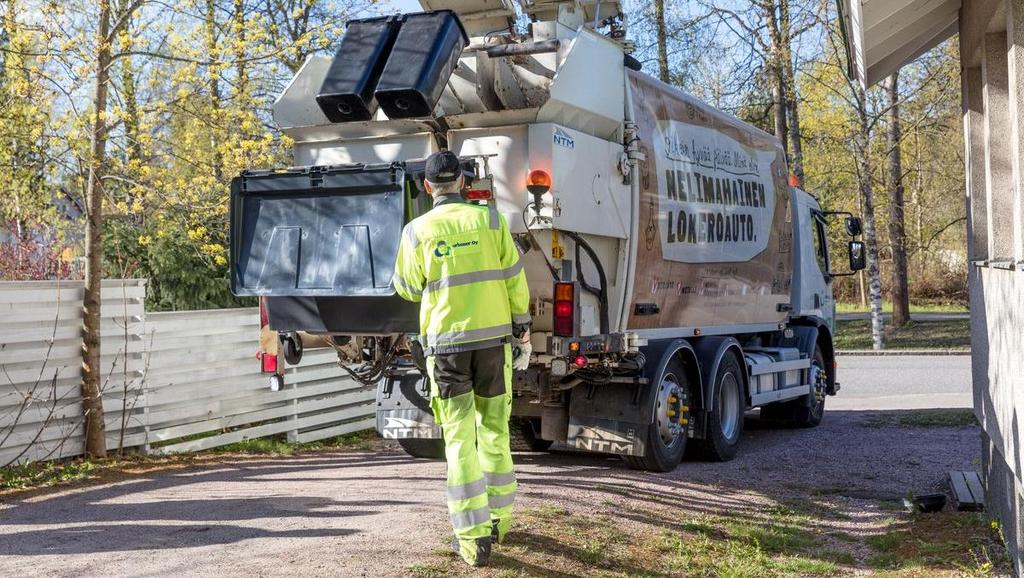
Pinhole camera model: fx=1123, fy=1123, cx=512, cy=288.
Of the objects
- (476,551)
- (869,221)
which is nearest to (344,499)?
(476,551)

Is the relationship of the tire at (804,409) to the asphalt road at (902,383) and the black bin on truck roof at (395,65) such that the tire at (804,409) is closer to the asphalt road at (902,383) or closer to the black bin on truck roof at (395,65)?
the asphalt road at (902,383)

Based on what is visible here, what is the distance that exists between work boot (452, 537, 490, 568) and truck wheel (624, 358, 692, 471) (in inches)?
145

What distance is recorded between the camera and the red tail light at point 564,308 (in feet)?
26.5

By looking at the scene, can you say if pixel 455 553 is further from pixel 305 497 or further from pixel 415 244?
pixel 305 497

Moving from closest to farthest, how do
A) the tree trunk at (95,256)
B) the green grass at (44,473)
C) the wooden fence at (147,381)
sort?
the green grass at (44,473)
the wooden fence at (147,381)
the tree trunk at (95,256)

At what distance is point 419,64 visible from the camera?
7488mm

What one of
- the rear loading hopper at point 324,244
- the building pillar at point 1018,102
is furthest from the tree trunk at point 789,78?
the building pillar at point 1018,102

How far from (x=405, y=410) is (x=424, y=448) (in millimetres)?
730

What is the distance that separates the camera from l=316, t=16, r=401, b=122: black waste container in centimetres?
767

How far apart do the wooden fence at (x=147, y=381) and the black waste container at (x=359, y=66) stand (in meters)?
3.30

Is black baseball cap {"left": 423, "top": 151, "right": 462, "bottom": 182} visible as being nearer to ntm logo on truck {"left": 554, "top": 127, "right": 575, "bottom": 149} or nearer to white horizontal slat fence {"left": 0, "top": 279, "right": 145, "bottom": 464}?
ntm logo on truck {"left": 554, "top": 127, "right": 575, "bottom": 149}

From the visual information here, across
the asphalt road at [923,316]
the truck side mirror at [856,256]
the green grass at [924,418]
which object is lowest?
the green grass at [924,418]

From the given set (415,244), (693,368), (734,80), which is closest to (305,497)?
(415,244)

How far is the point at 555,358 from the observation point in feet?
27.0
